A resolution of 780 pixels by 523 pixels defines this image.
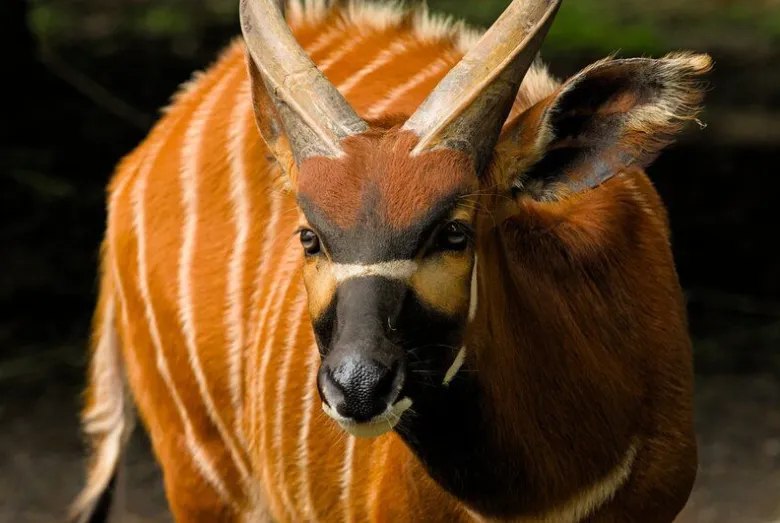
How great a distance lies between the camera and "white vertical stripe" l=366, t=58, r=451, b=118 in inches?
147

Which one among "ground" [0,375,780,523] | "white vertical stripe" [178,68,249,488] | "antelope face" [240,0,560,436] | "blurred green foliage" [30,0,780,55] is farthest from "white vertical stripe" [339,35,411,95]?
"blurred green foliage" [30,0,780,55]

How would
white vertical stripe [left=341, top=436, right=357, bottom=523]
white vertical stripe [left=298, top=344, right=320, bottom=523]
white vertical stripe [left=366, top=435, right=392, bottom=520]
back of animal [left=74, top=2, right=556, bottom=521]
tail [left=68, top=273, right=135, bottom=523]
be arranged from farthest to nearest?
tail [left=68, top=273, right=135, bottom=523], back of animal [left=74, top=2, right=556, bottom=521], white vertical stripe [left=298, top=344, right=320, bottom=523], white vertical stripe [left=341, top=436, right=357, bottom=523], white vertical stripe [left=366, top=435, right=392, bottom=520]

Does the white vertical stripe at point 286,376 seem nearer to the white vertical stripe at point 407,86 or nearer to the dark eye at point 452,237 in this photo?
the white vertical stripe at point 407,86

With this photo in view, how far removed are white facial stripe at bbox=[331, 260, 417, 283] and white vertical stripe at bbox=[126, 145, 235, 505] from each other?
1.69 metres

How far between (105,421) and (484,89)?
93.1 inches

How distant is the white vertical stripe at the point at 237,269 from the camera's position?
402 cm

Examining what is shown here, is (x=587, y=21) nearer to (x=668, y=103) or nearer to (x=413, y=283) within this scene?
(x=668, y=103)

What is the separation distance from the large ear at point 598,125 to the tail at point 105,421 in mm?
2074

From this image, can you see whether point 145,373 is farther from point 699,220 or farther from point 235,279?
point 699,220

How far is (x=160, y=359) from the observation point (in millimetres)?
4199

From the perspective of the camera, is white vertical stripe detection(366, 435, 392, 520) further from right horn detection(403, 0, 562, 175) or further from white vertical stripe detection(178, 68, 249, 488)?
white vertical stripe detection(178, 68, 249, 488)

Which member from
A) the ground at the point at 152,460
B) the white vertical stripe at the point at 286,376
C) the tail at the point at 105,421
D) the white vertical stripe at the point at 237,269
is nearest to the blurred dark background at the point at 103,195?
the ground at the point at 152,460

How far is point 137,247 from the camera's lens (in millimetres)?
4258

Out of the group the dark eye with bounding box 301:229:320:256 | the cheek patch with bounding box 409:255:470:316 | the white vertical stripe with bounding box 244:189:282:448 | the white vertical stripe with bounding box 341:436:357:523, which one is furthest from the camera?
the white vertical stripe with bounding box 244:189:282:448
